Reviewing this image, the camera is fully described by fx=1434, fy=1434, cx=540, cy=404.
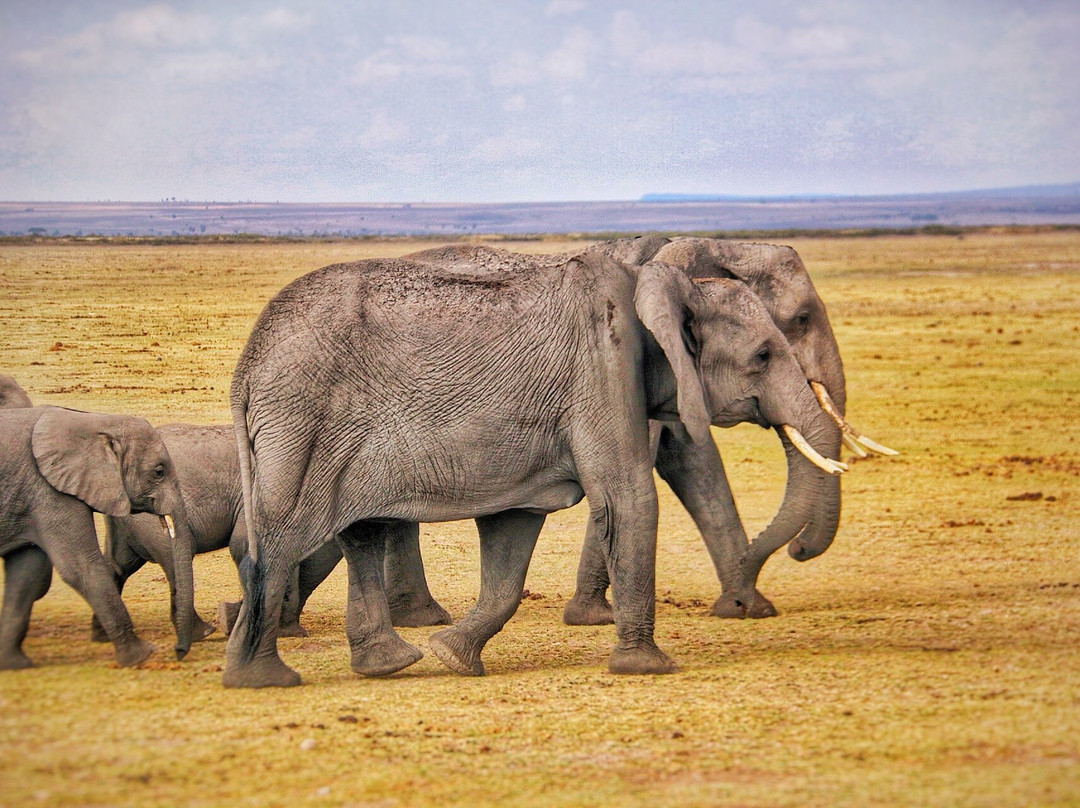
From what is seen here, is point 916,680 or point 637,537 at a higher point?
point 637,537

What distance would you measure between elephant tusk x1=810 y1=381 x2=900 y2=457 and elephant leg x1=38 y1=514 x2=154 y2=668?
14.6ft

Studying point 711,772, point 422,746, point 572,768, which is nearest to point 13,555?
point 422,746

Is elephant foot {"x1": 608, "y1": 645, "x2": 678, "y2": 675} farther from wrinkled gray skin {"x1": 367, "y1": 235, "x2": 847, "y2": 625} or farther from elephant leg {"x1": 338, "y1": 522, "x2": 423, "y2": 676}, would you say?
wrinkled gray skin {"x1": 367, "y1": 235, "x2": 847, "y2": 625}

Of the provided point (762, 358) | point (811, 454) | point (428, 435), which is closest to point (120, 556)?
point (428, 435)

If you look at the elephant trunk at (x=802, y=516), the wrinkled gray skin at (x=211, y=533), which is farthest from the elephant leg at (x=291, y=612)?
the elephant trunk at (x=802, y=516)

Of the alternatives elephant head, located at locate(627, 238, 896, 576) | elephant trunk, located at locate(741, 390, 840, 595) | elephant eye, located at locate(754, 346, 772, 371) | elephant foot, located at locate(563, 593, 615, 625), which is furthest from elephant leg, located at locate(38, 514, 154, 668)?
elephant head, located at locate(627, 238, 896, 576)

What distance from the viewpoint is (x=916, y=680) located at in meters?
7.59

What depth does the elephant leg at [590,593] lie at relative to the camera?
10133 millimetres

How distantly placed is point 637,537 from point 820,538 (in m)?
2.45

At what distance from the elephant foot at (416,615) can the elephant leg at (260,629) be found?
2.29m

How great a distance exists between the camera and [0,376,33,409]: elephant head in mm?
9484

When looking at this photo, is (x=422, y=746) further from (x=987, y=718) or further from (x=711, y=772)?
(x=987, y=718)

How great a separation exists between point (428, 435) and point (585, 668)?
1.71m

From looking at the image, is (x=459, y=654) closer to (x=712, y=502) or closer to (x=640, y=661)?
(x=640, y=661)
